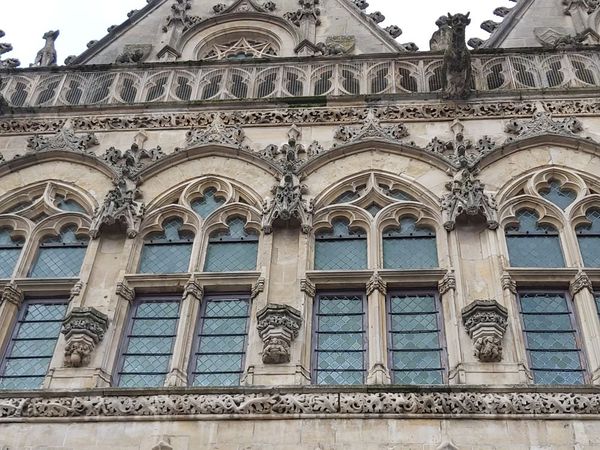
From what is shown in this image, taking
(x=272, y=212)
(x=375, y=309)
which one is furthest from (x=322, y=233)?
(x=375, y=309)

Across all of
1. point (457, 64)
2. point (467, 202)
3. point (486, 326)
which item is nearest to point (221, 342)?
point (486, 326)

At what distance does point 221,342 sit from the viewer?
12.5m

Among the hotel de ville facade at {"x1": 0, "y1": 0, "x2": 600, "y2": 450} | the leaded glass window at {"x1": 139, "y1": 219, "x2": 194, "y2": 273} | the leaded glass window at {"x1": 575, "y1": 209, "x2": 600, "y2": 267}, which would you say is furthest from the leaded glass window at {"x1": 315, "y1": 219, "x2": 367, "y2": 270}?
the leaded glass window at {"x1": 575, "y1": 209, "x2": 600, "y2": 267}

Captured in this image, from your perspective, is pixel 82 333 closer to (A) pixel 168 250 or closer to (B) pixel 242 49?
(A) pixel 168 250

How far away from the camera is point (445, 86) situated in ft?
52.9

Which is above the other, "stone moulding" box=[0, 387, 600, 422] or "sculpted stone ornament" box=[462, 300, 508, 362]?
"sculpted stone ornament" box=[462, 300, 508, 362]

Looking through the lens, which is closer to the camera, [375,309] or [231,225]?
[375,309]

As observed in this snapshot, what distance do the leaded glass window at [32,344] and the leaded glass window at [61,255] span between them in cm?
52

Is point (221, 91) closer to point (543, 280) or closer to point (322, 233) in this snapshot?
point (322, 233)

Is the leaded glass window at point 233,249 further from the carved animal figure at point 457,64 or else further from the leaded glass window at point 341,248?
the carved animal figure at point 457,64

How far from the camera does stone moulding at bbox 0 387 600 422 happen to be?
425 inches

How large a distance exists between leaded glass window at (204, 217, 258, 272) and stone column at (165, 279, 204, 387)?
586mm

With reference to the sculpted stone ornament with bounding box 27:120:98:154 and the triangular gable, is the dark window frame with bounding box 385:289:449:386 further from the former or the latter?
the triangular gable

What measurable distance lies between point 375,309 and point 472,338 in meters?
1.36
